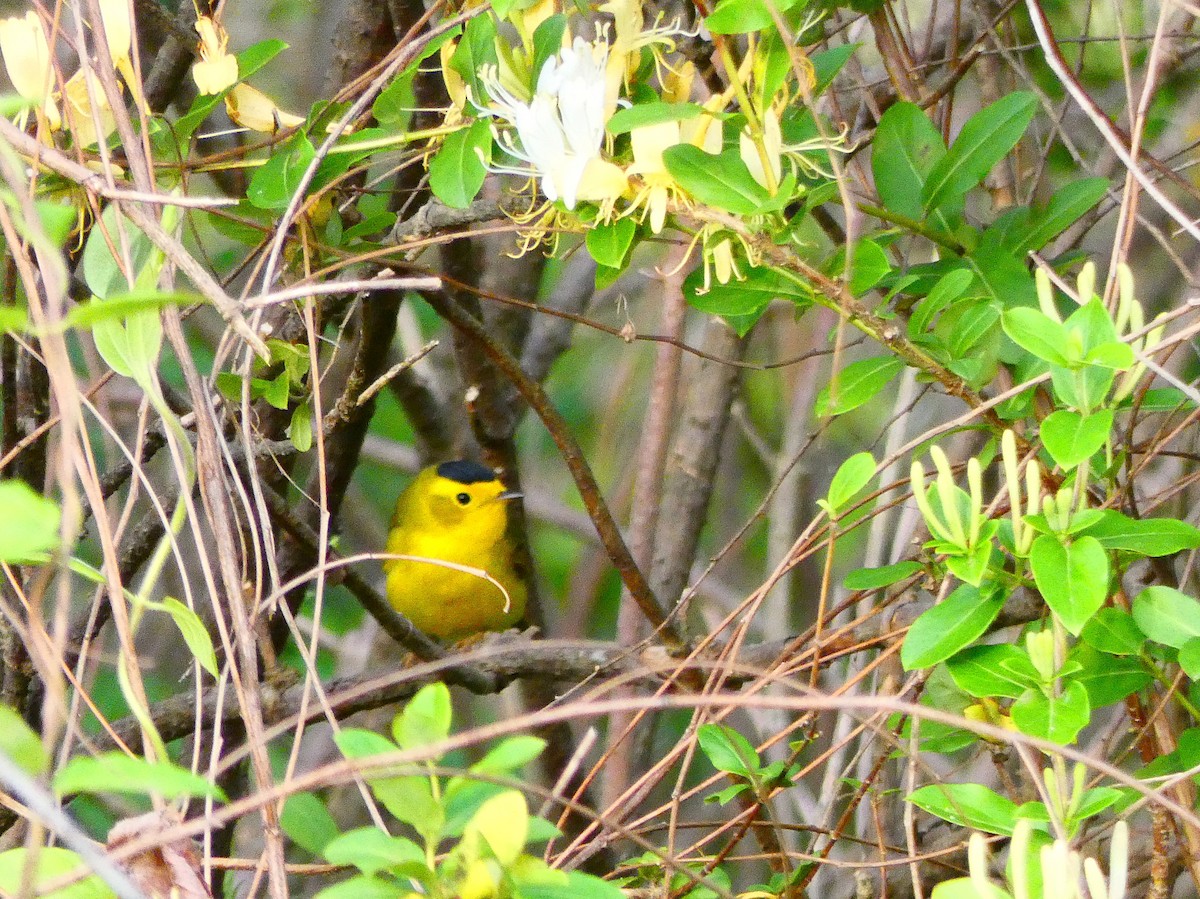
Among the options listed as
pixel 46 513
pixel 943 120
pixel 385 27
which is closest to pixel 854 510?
pixel 943 120

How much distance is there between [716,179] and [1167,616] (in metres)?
0.61

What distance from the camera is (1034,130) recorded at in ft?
9.70

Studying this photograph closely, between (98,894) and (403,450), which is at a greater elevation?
(98,894)

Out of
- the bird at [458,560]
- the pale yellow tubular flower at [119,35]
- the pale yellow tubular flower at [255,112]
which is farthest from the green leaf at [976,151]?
the bird at [458,560]

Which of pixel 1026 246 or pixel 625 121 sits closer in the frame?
pixel 625 121

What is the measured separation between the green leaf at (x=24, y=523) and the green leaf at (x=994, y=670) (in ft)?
2.93

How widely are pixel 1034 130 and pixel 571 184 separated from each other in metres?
1.96

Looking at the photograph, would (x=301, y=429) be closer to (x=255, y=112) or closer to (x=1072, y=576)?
(x=255, y=112)

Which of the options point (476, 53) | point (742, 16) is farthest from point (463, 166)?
point (742, 16)

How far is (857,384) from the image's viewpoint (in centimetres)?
151

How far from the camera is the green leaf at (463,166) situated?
58.1 inches

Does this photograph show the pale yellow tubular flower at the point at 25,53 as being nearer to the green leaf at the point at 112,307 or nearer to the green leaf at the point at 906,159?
the green leaf at the point at 112,307

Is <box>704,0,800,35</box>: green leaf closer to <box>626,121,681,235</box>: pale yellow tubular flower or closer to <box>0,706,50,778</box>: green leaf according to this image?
<box>626,121,681,235</box>: pale yellow tubular flower

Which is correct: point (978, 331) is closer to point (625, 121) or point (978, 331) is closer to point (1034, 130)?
point (625, 121)
